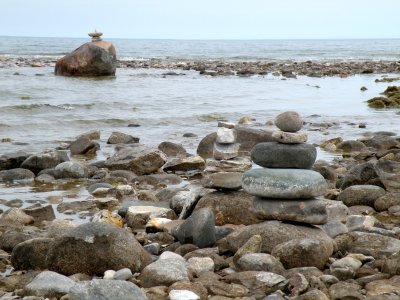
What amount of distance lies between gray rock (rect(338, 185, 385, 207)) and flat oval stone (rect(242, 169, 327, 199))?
94.7 inches

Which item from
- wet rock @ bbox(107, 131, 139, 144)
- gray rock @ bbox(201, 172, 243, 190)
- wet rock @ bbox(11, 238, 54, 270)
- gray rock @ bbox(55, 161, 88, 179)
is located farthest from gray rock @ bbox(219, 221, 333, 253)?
wet rock @ bbox(107, 131, 139, 144)

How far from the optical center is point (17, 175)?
11.9 m

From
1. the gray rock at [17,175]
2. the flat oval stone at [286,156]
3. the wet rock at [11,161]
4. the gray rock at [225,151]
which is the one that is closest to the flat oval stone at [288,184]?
the flat oval stone at [286,156]

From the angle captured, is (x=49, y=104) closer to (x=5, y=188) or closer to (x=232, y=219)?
(x=5, y=188)

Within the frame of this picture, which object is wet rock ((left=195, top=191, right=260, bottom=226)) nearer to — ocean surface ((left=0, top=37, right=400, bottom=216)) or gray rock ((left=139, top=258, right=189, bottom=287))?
gray rock ((left=139, top=258, right=189, bottom=287))

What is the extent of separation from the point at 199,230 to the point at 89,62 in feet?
101

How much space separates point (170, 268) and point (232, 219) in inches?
94.9

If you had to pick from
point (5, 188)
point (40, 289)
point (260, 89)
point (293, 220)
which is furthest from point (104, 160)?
point (260, 89)

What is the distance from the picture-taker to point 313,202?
7316 millimetres

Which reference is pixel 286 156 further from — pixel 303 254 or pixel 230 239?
pixel 303 254

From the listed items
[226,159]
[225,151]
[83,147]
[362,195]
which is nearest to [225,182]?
[362,195]

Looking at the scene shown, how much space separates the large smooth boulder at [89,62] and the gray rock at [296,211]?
30.8 m

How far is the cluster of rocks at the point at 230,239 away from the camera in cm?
583

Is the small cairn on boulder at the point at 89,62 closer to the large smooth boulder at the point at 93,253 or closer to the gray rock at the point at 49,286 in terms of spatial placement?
the large smooth boulder at the point at 93,253
